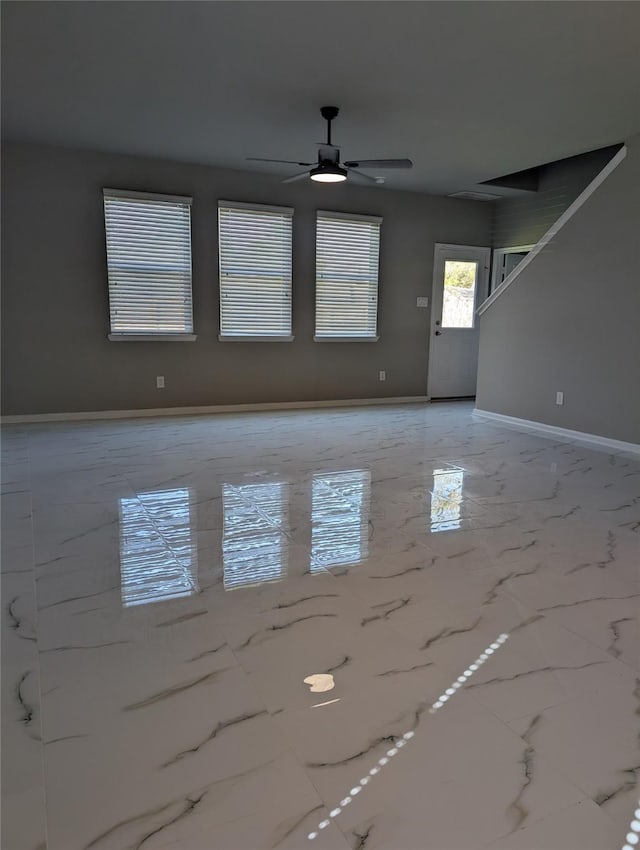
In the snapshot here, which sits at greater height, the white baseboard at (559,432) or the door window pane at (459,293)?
the door window pane at (459,293)

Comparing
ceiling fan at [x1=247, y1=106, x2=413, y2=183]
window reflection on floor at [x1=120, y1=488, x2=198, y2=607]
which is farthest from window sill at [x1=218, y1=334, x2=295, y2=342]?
window reflection on floor at [x1=120, y1=488, x2=198, y2=607]

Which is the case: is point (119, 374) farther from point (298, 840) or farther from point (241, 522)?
point (298, 840)

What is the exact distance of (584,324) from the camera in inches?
213

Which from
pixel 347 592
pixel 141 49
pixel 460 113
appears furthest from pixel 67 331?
pixel 347 592

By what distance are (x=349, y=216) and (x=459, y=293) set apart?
79.5 inches

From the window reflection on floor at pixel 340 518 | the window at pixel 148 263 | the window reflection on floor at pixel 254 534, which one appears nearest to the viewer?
the window reflection on floor at pixel 254 534

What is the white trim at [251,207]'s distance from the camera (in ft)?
20.9

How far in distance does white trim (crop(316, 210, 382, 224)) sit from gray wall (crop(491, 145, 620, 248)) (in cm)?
188

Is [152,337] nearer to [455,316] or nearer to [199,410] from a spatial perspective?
[199,410]

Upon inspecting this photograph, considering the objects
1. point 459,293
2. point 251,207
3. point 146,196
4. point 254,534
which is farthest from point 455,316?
point 254,534

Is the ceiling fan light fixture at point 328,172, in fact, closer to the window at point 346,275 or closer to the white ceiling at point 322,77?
the white ceiling at point 322,77

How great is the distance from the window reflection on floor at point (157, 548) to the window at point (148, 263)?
308cm

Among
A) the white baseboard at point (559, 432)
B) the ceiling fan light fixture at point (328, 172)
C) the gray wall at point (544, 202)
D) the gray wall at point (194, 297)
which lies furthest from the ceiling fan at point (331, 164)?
the gray wall at point (544, 202)

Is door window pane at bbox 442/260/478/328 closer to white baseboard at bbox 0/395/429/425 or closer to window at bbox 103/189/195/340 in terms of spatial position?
white baseboard at bbox 0/395/429/425
